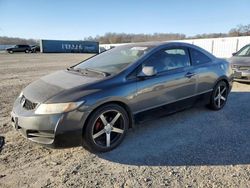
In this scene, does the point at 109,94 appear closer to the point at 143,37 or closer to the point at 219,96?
the point at 219,96

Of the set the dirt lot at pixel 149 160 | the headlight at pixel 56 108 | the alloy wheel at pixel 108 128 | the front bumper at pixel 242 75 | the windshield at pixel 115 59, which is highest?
the windshield at pixel 115 59

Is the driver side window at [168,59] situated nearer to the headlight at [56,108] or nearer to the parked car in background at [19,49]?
the headlight at [56,108]

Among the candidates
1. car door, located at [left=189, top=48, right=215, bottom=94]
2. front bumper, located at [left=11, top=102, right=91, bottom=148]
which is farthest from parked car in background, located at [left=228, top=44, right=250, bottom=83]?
front bumper, located at [left=11, top=102, right=91, bottom=148]

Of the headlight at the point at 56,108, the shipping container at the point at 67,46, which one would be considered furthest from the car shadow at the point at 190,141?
the shipping container at the point at 67,46

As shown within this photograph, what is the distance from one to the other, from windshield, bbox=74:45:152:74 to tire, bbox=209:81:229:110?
200 cm

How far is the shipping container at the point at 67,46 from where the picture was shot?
181ft

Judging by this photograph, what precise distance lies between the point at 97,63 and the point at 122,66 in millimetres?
742

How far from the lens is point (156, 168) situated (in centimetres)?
311

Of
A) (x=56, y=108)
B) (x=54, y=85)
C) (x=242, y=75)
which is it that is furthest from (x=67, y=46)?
(x=56, y=108)

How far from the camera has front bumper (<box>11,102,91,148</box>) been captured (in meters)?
3.11

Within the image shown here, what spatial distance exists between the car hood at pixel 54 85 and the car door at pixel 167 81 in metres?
0.78

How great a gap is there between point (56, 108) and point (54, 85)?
1.97ft

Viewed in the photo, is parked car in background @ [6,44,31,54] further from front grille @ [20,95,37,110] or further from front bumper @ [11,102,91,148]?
front bumper @ [11,102,91,148]

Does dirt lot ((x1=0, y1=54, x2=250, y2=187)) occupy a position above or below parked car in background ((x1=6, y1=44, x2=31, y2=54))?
below
